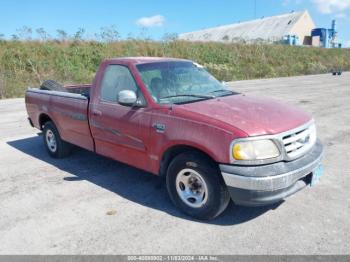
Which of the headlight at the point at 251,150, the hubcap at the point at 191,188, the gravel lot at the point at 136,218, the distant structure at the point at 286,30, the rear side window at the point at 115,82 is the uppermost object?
the distant structure at the point at 286,30

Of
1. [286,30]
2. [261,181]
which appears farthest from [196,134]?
[286,30]

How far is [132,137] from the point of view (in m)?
4.37

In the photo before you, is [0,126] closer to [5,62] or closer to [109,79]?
[109,79]

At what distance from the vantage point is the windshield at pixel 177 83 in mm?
4293

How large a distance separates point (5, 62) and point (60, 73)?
384cm

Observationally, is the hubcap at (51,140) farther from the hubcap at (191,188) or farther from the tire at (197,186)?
the hubcap at (191,188)

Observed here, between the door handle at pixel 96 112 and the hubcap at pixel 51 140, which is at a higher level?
the door handle at pixel 96 112

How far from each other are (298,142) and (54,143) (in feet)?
14.7

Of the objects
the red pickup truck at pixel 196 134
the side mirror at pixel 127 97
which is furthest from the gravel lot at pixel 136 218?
the side mirror at pixel 127 97

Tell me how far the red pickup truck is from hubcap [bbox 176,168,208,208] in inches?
0.5

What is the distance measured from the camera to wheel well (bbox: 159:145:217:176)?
3.65m

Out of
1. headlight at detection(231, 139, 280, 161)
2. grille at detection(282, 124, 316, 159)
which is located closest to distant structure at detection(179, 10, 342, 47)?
grille at detection(282, 124, 316, 159)

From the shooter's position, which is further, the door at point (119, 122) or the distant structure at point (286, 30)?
the distant structure at point (286, 30)

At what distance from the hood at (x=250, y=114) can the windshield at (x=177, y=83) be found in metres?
0.30
